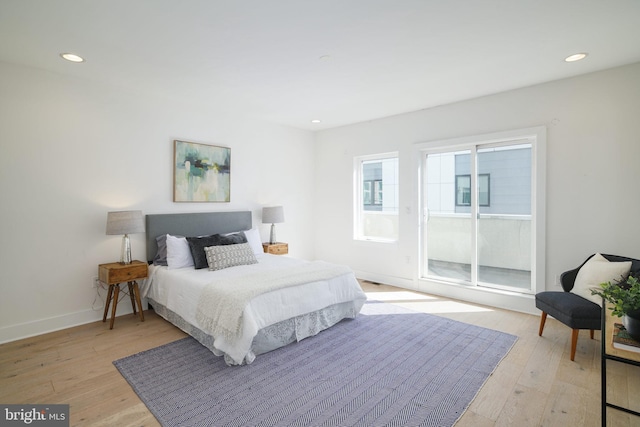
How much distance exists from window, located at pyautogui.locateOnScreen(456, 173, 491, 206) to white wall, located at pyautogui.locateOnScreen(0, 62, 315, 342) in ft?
11.6

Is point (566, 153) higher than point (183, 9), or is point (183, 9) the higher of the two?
Answer: point (183, 9)

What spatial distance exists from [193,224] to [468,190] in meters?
3.72

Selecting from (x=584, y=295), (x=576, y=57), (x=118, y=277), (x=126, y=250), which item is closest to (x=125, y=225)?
(x=126, y=250)

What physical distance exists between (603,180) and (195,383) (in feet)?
14.0

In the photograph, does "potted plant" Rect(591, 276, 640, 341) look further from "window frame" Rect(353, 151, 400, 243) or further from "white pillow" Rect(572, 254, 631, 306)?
"window frame" Rect(353, 151, 400, 243)

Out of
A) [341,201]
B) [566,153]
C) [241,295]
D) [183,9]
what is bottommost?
[241,295]

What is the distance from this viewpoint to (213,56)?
290cm

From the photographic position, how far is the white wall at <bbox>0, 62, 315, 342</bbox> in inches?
122

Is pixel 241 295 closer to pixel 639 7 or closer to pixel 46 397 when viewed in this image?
pixel 46 397

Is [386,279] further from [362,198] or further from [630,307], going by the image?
[630,307]

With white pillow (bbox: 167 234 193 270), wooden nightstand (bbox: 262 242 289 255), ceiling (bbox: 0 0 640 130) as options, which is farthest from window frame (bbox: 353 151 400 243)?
white pillow (bbox: 167 234 193 270)

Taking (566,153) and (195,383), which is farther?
(566,153)

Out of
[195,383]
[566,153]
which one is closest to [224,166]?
[195,383]

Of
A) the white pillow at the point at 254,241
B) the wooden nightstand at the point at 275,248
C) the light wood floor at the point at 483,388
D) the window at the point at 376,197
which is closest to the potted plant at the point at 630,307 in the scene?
the light wood floor at the point at 483,388
